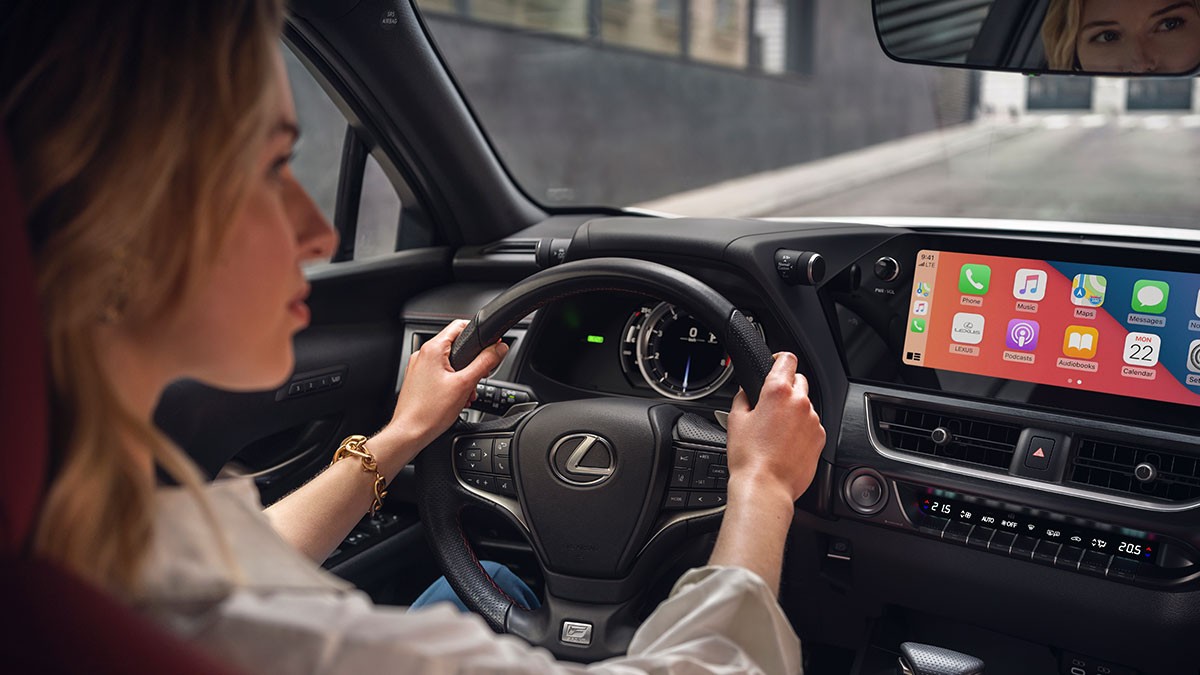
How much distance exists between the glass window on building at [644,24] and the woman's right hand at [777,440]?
1208 cm

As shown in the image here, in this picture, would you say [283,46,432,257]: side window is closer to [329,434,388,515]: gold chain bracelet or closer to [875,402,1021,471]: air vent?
[329,434,388,515]: gold chain bracelet

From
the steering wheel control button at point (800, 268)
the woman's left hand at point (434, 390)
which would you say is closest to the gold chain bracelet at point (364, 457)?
the woman's left hand at point (434, 390)

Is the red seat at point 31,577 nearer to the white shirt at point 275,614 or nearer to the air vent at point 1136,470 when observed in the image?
the white shirt at point 275,614

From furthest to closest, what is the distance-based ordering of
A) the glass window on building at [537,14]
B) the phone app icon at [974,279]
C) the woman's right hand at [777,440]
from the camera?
the glass window on building at [537,14] < the phone app icon at [974,279] < the woman's right hand at [777,440]

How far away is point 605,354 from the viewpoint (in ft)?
7.43

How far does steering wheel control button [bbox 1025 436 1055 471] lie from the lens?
1.91m

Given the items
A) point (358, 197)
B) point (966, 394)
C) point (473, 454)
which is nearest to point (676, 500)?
point (473, 454)

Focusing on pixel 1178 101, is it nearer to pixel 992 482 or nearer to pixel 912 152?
pixel 912 152

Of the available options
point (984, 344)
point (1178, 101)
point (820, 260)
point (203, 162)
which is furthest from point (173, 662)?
point (1178, 101)

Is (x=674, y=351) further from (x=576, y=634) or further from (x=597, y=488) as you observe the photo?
(x=576, y=634)

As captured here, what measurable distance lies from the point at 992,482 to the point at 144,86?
1.66 metres

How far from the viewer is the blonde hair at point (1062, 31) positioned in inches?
67.2

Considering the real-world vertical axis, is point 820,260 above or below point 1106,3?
below

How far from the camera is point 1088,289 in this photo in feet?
6.42
